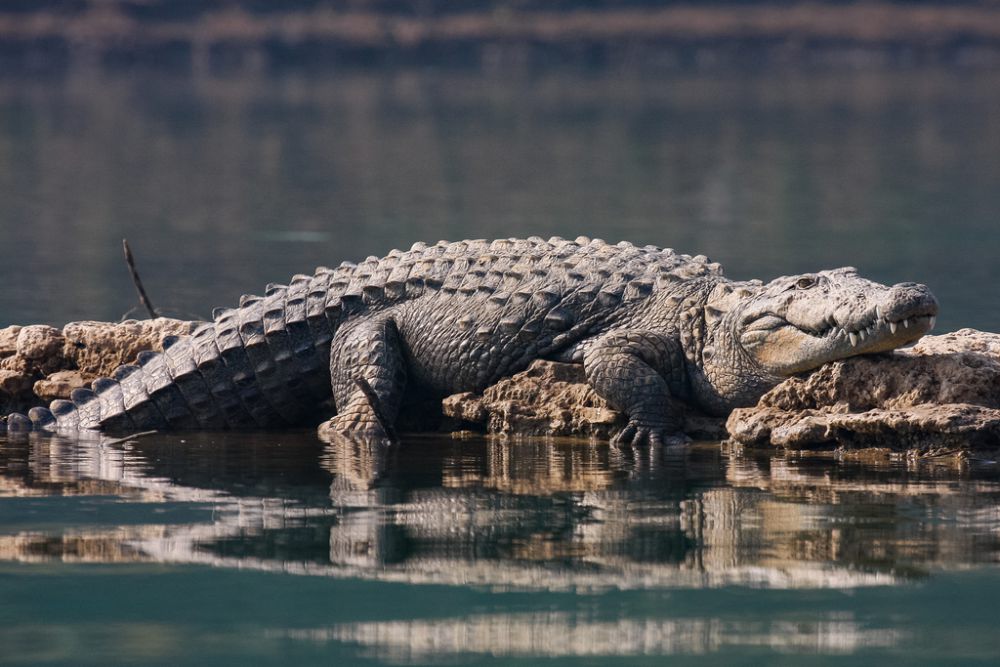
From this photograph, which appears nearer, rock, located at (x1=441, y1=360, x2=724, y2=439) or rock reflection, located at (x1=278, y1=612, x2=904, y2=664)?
rock reflection, located at (x1=278, y1=612, x2=904, y2=664)

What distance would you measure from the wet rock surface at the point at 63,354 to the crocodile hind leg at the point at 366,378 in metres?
1.34

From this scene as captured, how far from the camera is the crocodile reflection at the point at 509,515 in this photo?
245 inches

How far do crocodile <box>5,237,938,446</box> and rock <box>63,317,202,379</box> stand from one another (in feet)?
1.72

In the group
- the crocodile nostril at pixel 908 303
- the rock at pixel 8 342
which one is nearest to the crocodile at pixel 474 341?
the crocodile nostril at pixel 908 303

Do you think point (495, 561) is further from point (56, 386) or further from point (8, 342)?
point (8, 342)

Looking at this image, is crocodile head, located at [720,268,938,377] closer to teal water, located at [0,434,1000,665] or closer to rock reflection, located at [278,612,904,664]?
teal water, located at [0,434,1000,665]

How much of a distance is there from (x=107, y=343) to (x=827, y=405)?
4258mm

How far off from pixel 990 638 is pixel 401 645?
1768 mm

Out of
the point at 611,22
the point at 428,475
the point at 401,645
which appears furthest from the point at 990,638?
the point at 611,22

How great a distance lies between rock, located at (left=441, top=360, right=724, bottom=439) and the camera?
30.3 feet

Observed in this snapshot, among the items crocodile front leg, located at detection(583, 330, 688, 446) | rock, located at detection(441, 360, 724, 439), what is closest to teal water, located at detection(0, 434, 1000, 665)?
crocodile front leg, located at detection(583, 330, 688, 446)

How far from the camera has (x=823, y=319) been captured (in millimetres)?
8625

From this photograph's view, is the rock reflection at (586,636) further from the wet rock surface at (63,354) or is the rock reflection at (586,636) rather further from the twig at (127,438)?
the wet rock surface at (63,354)

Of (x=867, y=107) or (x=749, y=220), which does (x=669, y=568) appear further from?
(x=867, y=107)
